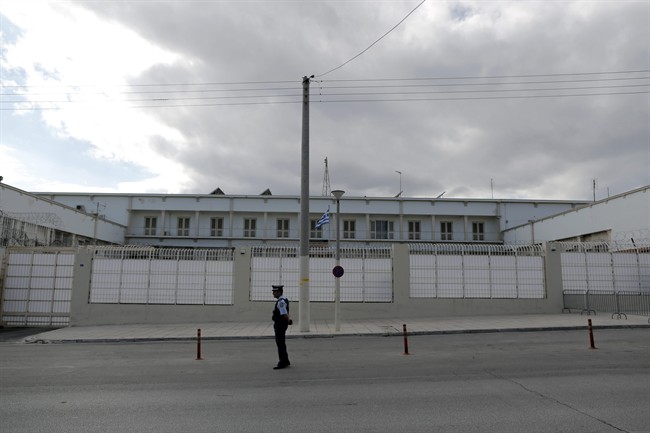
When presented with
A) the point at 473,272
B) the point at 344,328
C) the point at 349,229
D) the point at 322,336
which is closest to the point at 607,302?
the point at 473,272

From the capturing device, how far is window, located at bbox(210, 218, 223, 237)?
5409 centimetres

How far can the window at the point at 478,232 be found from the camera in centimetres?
5519

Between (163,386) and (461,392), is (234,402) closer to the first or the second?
(163,386)

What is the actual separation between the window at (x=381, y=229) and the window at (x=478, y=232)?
9.67m

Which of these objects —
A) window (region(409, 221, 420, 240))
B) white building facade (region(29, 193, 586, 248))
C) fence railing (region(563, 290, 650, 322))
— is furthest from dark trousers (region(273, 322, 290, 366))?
window (region(409, 221, 420, 240))

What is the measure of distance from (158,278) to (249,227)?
35.1 metres

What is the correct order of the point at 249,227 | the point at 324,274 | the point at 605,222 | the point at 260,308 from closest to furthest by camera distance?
the point at 260,308 < the point at 324,274 < the point at 605,222 < the point at 249,227

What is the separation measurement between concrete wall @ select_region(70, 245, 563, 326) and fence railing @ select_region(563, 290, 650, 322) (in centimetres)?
53

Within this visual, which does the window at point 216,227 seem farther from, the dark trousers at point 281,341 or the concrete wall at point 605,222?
the dark trousers at point 281,341

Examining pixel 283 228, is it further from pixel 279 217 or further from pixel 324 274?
pixel 324 274

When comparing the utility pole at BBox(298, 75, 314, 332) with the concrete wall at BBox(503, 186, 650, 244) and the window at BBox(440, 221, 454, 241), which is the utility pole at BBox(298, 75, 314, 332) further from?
the window at BBox(440, 221, 454, 241)

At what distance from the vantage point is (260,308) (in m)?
19.1

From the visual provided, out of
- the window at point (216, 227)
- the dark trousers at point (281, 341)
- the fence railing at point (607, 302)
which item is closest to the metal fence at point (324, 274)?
the fence railing at point (607, 302)

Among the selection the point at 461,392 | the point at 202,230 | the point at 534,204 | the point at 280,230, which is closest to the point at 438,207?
the point at 534,204
